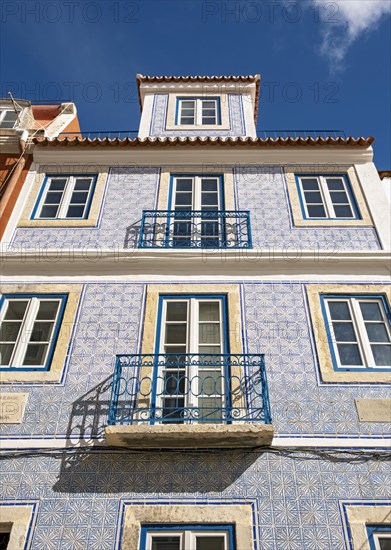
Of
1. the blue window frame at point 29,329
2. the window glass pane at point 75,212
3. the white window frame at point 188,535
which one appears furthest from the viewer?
the window glass pane at point 75,212

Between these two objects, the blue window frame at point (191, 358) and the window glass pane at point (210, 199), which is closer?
the blue window frame at point (191, 358)

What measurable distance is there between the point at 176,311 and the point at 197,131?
5223mm

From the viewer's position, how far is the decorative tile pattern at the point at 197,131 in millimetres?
10273

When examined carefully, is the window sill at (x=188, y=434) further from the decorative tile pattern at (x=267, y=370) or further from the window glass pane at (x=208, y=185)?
the window glass pane at (x=208, y=185)

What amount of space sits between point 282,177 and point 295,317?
315 centimetres

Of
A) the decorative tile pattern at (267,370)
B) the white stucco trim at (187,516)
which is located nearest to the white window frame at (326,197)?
the decorative tile pattern at (267,370)

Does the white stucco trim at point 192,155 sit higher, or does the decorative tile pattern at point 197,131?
the decorative tile pattern at point 197,131

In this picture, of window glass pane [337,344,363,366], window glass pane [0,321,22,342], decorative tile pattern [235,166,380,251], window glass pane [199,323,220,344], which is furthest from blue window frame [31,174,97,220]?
window glass pane [337,344,363,366]

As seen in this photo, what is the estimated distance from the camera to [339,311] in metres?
6.60

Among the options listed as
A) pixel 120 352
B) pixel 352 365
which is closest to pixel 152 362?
pixel 120 352

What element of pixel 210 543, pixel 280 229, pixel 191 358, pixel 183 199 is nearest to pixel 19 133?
pixel 183 199

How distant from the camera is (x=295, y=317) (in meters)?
6.49

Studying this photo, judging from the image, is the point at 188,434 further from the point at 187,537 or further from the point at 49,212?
the point at 49,212

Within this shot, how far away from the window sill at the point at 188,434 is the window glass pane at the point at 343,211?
4203mm
